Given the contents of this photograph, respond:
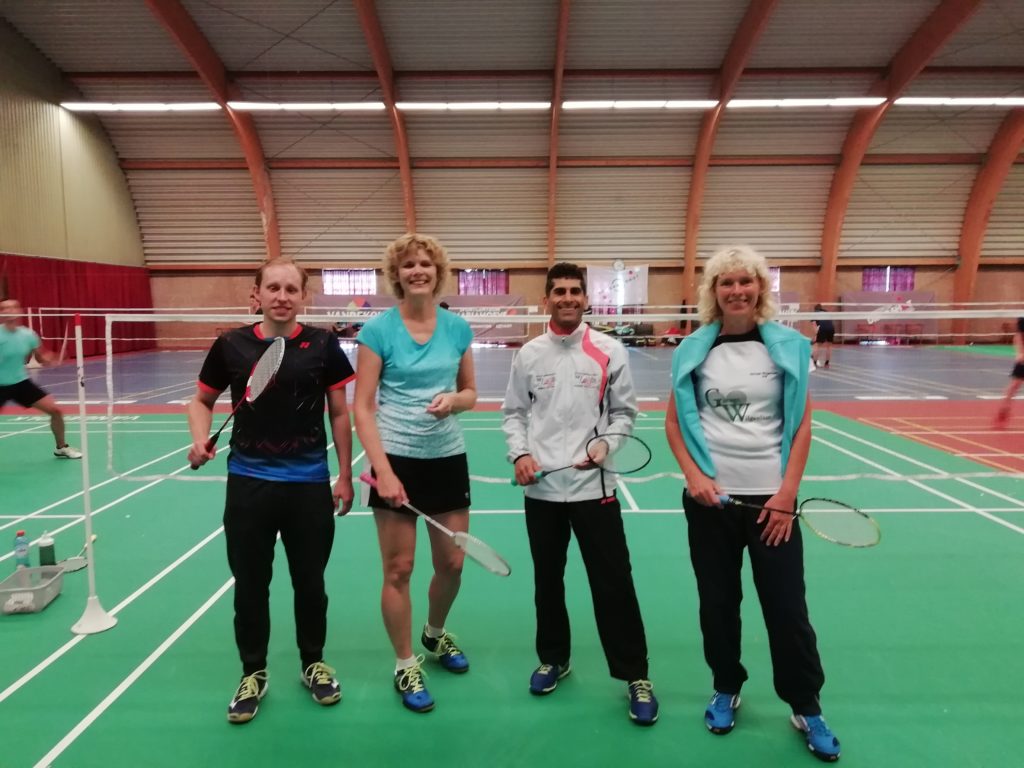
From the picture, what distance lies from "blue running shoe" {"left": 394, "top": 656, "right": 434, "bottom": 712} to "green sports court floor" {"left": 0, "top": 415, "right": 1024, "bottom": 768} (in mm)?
49

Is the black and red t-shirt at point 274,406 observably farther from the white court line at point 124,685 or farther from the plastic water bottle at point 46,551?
the plastic water bottle at point 46,551

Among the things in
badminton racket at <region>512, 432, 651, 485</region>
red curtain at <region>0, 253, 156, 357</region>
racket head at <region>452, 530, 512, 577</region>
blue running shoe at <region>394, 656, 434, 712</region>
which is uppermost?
red curtain at <region>0, 253, 156, 357</region>

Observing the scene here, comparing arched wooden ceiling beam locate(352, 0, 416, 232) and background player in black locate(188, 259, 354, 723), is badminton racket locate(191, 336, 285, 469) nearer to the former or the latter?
background player in black locate(188, 259, 354, 723)

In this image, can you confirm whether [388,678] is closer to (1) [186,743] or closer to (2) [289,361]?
(1) [186,743]

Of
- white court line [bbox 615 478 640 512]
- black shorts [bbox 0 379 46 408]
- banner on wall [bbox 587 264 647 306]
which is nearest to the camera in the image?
white court line [bbox 615 478 640 512]

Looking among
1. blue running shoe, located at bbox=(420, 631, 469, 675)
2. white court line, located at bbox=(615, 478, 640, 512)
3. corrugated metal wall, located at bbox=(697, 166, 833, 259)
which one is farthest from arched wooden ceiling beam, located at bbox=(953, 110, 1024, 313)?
blue running shoe, located at bbox=(420, 631, 469, 675)

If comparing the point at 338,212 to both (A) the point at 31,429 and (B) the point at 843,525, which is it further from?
(B) the point at 843,525

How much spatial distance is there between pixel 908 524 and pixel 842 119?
2119 cm

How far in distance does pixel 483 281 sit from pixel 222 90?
1091cm

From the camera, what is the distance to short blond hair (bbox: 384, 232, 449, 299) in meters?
2.90

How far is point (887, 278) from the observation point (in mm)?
25656

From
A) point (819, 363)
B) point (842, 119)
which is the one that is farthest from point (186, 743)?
point (842, 119)

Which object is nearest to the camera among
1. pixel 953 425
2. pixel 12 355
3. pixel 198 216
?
pixel 12 355

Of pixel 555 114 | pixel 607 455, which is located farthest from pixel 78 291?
pixel 607 455
